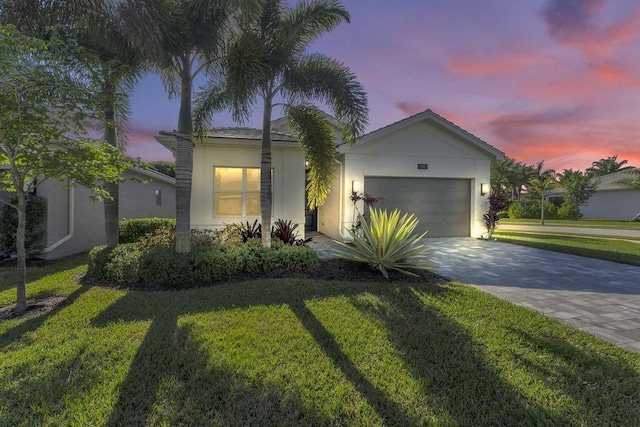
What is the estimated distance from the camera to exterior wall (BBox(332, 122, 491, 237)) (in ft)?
37.1

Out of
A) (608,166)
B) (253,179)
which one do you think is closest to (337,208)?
(253,179)

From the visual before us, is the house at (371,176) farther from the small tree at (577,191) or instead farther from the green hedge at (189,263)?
the small tree at (577,191)

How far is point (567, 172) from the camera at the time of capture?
1474 inches

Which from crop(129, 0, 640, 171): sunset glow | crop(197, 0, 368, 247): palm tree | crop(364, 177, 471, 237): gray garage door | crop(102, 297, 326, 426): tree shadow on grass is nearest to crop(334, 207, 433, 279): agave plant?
crop(197, 0, 368, 247): palm tree

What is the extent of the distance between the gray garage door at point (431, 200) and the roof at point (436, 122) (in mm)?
1567

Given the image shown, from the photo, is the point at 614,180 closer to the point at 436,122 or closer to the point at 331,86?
the point at 436,122

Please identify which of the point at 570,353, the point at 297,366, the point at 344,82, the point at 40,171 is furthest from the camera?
the point at 344,82

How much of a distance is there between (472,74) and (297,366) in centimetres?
1166

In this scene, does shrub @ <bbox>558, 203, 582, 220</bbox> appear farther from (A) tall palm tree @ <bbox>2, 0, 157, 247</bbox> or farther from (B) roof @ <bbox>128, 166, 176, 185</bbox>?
(A) tall palm tree @ <bbox>2, 0, 157, 247</bbox>

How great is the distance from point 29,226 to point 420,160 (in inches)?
513

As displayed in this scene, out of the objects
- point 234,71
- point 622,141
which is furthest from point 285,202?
point 622,141

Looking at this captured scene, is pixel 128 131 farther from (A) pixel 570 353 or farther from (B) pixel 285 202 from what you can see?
(A) pixel 570 353

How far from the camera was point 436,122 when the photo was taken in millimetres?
11734

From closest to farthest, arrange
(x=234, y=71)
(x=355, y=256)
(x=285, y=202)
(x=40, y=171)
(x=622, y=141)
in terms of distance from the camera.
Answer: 1. (x=40, y=171)
2. (x=234, y=71)
3. (x=355, y=256)
4. (x=285, y=202)
5. (x=622, y=141)
